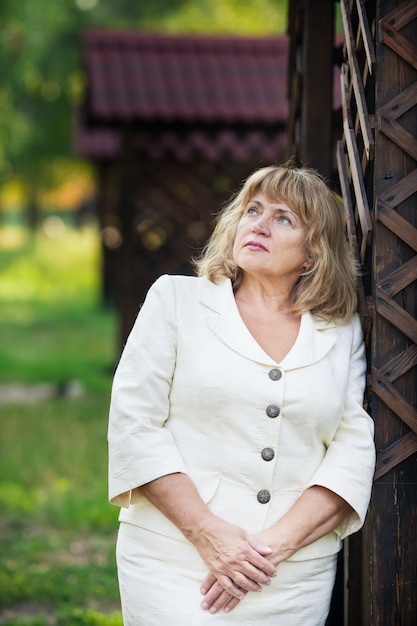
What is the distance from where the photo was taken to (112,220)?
17.4 metres

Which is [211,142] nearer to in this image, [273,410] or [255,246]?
[255,246]

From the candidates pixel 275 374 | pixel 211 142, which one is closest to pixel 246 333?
pixel 275 374

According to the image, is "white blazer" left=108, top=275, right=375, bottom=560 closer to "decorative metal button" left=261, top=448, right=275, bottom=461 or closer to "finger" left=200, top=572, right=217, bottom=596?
"decorative metal button" left=261, top=448, right=275, bottom=461

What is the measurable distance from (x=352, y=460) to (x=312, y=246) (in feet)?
2.19

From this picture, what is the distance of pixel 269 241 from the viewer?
298 cm

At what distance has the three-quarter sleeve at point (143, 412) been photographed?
9.20 feet

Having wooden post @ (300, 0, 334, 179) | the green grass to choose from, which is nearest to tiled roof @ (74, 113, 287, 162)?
the green grass

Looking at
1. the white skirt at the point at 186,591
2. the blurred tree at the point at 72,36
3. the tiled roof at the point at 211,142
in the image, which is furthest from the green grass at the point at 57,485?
the blurred tree at the point at 72,36

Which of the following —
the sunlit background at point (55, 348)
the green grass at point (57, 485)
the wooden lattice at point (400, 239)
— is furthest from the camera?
the sunlit background at point (55, 348)

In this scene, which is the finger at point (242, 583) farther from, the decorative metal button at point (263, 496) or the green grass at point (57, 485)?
the green grass at point (57, 485)

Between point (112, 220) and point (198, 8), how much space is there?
17.8 feet

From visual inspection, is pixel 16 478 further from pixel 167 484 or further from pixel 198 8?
pixel 198 8

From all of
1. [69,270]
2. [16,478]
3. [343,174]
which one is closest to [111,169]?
[69,270]

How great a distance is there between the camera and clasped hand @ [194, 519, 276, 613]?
2.74 metres
